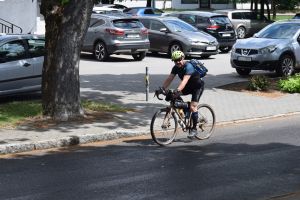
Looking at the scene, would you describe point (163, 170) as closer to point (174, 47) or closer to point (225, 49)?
point (174, 47)

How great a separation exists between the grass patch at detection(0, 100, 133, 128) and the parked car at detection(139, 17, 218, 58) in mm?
10870

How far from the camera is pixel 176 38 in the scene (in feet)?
83.5

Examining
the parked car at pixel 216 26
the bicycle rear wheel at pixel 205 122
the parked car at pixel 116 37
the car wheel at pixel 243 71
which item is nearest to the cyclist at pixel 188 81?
the bicycle rear wheel at pixel 205 122

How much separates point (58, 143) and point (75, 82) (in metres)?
2.17

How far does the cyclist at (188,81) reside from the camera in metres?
10.8

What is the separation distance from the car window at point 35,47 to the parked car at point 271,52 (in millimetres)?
7121

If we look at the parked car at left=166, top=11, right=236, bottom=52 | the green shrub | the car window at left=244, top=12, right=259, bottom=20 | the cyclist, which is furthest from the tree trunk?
the car window at left=244, top=12, right=259, bottom=20

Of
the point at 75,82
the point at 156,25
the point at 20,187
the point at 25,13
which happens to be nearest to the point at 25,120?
the point at 75,82

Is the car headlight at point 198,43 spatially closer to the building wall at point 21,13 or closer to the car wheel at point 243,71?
the car wheel at point 243,71

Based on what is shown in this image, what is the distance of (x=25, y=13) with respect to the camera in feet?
96.8

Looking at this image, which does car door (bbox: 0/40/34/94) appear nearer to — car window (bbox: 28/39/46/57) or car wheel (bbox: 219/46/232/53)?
car window (bbox: 28/39/46/57)

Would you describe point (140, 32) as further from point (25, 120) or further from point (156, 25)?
point (25, 120)

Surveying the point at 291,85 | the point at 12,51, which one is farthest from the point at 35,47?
the point at 291,85

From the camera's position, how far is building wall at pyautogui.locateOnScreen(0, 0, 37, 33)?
28.6 meters
